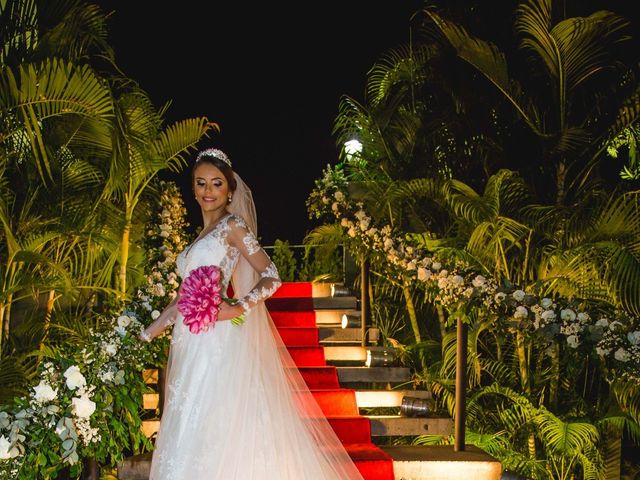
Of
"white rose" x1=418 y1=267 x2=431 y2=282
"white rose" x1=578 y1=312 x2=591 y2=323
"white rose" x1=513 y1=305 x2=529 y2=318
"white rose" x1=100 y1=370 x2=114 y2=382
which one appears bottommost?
"white rose" x1=100 y1=370 x2=114 y2=382

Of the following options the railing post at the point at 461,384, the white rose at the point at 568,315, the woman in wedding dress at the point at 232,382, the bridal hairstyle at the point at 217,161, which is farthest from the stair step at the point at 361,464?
the bridal hairstyle at the point at 217,161

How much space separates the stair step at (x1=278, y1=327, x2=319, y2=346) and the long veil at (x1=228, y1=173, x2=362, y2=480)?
233 cm

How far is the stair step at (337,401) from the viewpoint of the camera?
228 inches

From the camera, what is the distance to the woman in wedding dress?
366 centimetres

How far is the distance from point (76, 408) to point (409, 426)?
108 inches

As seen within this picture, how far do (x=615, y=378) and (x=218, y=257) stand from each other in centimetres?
283

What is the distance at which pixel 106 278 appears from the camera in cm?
494

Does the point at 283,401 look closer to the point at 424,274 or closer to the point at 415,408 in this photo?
the point at 415,408

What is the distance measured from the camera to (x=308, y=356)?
21.4 feet

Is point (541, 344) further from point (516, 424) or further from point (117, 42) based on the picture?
point (117, 42)

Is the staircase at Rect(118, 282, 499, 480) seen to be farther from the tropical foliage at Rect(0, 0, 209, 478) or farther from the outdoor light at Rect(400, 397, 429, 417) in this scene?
the tropical foliage at Rect(0, 0, 209, 478)

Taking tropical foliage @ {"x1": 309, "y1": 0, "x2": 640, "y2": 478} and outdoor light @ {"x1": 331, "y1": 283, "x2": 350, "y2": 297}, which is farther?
outdoor light @ {"x1": 331, "y1": 283, "x2": 350, "y2": 297}

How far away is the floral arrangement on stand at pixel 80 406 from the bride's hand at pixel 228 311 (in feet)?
2.41

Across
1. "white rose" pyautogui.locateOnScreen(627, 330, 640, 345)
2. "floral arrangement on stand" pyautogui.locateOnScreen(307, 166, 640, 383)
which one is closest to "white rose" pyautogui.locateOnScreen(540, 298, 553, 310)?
"floral arrangement on stand" pyautogui.locateOnScreen(307, 166, 640, 383)
